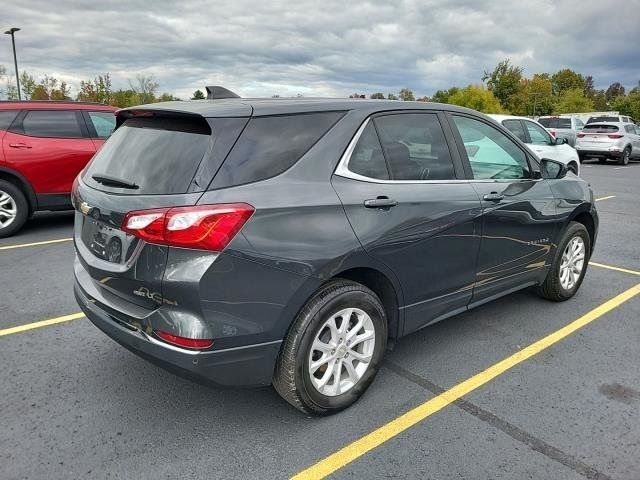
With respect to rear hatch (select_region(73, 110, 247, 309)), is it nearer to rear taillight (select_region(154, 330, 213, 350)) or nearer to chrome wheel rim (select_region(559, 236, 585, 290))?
rear taillight (select_region(154, 330, 213, 350))

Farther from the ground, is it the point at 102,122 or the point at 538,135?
the point at 538,135

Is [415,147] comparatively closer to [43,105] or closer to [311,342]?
[311,342]

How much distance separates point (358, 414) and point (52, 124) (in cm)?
655

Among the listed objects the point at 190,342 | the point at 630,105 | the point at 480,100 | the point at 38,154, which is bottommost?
the point at 190,342

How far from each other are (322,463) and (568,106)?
3327 inches

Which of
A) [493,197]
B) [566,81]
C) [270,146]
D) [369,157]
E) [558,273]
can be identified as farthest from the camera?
[566,81]

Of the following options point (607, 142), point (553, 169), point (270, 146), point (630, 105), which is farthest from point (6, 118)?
point (630, 105)

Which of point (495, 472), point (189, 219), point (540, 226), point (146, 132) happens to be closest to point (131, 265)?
point (189, 219)

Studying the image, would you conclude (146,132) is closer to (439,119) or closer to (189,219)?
(189,219)

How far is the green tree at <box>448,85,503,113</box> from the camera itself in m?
58.3

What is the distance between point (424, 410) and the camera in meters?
3.01

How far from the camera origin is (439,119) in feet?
11.6

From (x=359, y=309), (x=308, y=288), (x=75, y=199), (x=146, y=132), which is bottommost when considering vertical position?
(x=359, y=309)

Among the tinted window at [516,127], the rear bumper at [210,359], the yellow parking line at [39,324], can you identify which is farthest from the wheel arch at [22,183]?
the tinted window at [516,127]
